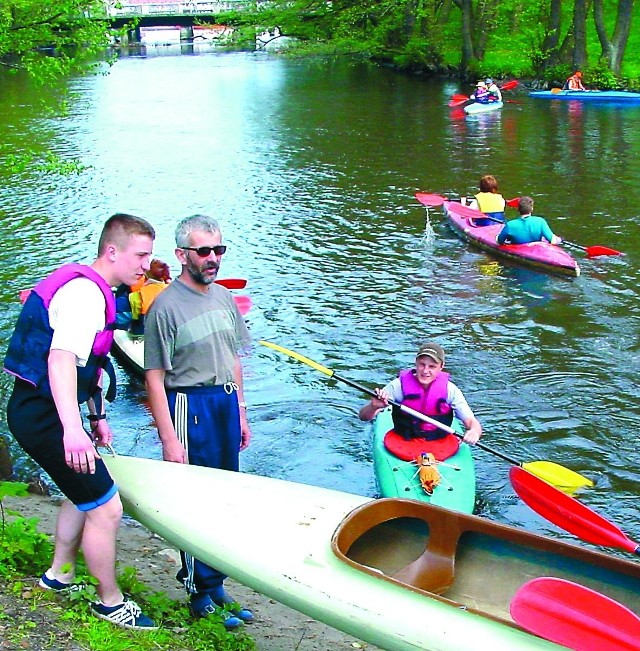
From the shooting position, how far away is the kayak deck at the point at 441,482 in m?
5.67

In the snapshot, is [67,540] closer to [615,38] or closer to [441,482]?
[441,482]

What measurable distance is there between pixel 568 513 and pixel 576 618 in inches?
53.1

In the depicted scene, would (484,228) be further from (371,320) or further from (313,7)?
(313,7)

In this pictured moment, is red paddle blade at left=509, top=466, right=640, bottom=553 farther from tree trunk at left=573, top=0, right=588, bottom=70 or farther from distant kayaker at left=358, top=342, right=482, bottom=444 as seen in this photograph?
tree trunk at left=573, top=0, right=588, bottom=70

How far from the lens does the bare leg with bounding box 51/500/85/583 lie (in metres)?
3.64

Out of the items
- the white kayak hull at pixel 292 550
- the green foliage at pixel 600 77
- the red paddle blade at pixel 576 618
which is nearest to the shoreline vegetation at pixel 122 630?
the white kayak hull at pixel 292 550

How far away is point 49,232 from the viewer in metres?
13.9

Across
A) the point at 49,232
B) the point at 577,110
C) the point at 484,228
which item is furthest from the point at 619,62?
the point at 49,232

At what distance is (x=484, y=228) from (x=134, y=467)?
9.12m

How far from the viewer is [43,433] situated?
11.0 feet

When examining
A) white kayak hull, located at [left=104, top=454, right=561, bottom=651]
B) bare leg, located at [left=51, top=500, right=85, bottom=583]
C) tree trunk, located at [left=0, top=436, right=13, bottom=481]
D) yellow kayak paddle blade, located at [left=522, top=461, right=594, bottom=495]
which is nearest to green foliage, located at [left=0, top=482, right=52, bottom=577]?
bare leg, located at [left=51, top=500, right=85, bottom=583]

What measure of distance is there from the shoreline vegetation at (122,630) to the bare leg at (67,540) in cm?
8

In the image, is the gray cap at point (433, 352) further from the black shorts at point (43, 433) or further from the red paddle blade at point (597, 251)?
the red paddle blade at point (597, 251)

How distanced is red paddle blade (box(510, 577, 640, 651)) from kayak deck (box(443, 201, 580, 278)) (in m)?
8.02
